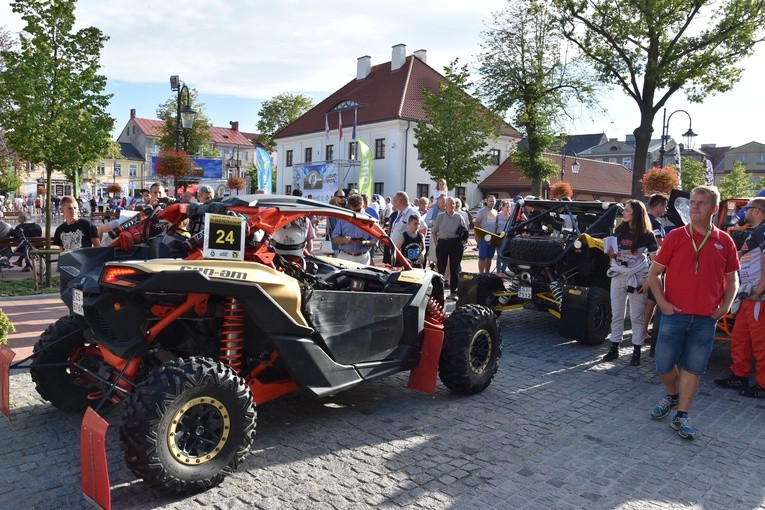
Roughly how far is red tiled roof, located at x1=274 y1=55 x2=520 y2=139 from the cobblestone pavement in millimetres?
37897

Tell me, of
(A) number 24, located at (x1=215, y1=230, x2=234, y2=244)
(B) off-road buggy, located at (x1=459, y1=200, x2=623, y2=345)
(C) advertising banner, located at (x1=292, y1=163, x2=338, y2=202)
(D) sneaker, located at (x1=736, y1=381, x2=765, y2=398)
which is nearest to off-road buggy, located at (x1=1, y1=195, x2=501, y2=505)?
(A) number 24, located at (x1=215, y1=230, x2=234, y2=244)

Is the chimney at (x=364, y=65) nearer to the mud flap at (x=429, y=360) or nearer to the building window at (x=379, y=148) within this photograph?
the building window at (x=379, y=148)

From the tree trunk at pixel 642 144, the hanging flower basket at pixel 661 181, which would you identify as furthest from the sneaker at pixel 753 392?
the tree trunk at pixel 642 144

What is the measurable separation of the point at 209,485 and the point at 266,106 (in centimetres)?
6802

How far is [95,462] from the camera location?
326 cm

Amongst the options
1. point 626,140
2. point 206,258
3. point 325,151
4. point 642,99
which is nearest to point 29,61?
Result: point 206,258

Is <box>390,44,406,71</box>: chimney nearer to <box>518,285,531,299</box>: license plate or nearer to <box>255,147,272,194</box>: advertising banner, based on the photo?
<box>255,147,272,194</box>: advertising banner

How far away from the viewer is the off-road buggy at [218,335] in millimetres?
3518

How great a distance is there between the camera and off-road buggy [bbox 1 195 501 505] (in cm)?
352

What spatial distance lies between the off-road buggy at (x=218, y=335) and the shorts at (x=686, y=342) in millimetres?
1528

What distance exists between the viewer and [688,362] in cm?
498

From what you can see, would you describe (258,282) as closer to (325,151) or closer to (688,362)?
(688,362)

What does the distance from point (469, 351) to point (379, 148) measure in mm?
41069

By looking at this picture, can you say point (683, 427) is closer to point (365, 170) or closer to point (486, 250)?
point (486, 250)
